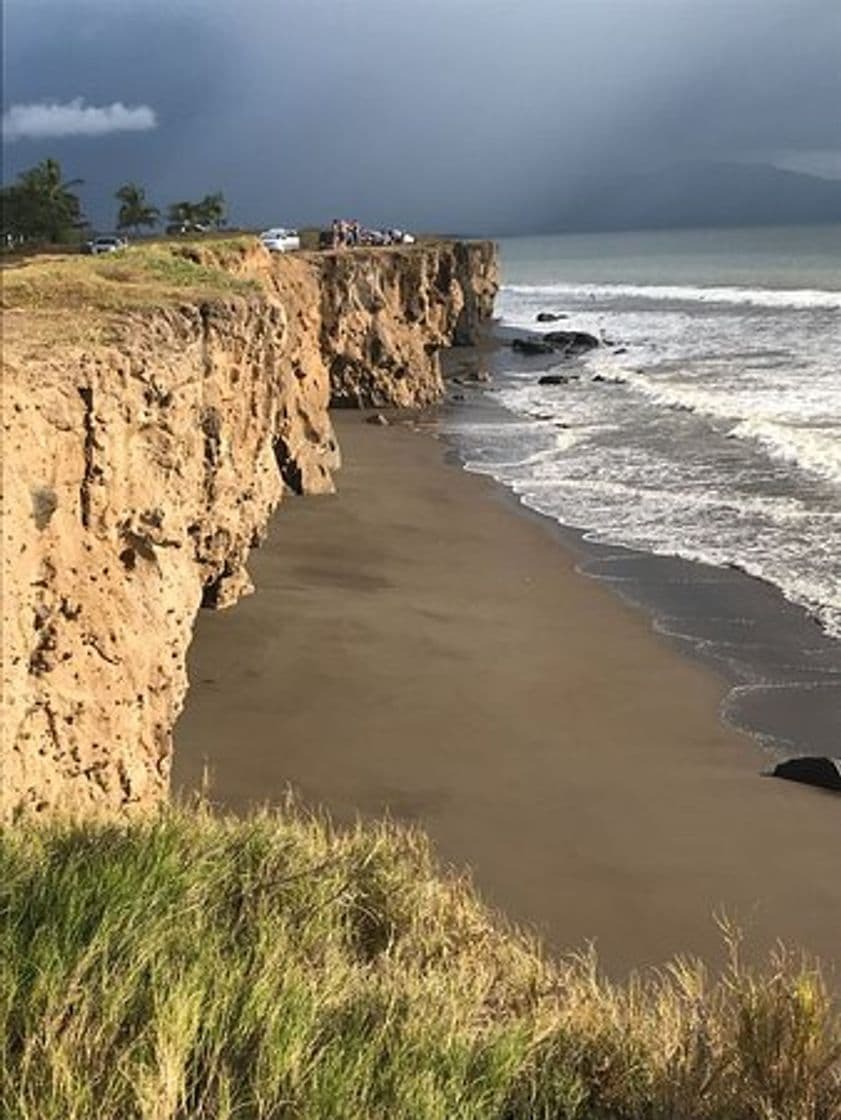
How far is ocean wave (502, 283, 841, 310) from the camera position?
6906 cm

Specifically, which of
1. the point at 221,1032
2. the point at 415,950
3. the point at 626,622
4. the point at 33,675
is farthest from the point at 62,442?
the point at 626,622

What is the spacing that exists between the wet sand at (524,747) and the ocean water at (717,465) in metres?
1.09

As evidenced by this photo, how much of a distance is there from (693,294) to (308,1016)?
276ft

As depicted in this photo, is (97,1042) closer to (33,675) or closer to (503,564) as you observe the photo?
(33,675)

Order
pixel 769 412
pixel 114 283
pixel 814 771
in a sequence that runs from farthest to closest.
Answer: pixel 769 412 → pixel 114 283 → pixel 814 771

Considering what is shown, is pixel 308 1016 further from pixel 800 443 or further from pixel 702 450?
pixel 702 450

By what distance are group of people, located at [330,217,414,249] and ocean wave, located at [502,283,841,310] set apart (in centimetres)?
2346

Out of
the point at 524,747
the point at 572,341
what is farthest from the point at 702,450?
the point at 572,341

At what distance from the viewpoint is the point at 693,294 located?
83.9 meters

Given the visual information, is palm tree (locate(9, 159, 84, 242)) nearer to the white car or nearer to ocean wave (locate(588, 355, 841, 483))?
the white car

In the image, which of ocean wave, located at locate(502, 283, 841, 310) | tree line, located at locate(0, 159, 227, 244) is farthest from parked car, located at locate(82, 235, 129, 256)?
ocean wave, located at locate(502, 283, 841, 310)

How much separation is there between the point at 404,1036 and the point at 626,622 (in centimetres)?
1140

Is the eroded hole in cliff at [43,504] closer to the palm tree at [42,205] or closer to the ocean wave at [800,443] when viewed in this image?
the ocean wave at [800,443]

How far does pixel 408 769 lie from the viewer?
1112 centimetres
